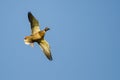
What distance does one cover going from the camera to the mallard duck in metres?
37.8

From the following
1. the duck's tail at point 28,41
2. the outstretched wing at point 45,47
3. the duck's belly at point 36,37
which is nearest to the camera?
the duck's tail at point 28,41

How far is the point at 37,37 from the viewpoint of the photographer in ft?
124

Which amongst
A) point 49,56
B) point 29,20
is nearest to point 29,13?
point 29,20

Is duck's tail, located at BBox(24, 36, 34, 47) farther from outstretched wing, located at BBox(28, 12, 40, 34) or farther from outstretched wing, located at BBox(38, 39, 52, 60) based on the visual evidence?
outstretched wing, located at BBox(38, 39, 52, 60)

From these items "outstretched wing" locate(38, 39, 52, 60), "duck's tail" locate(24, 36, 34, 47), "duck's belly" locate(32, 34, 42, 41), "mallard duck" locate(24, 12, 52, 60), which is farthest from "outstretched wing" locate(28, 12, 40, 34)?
"duck's tail" locate(24, 36, 34, 47)

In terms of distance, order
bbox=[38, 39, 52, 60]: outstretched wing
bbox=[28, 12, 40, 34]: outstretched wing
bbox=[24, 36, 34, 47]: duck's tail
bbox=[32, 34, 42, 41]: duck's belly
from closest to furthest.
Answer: bbox=[24, 36, 34, 47]: duck's tail < bbox=[32, 34, 42, 41]: duck's belly < bbox=[28, 12, 40, 34]: outstretched wing < bbox=[38, 39, 52, 60]: outstretched wing

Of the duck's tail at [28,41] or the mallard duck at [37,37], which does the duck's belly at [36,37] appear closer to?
the mallard duck at [37,37]

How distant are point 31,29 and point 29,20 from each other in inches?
25.7

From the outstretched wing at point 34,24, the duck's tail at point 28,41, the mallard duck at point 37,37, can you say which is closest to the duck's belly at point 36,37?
the mallard duck at point 37,37

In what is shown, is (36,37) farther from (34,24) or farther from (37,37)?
(34,24)

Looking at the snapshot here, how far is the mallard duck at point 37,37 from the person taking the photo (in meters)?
37.8

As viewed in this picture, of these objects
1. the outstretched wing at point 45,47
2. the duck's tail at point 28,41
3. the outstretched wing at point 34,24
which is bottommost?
the outstretched wing at point 45,47

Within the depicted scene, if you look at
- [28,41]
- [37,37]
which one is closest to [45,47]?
[37,37]

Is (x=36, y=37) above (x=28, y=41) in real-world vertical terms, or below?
above
